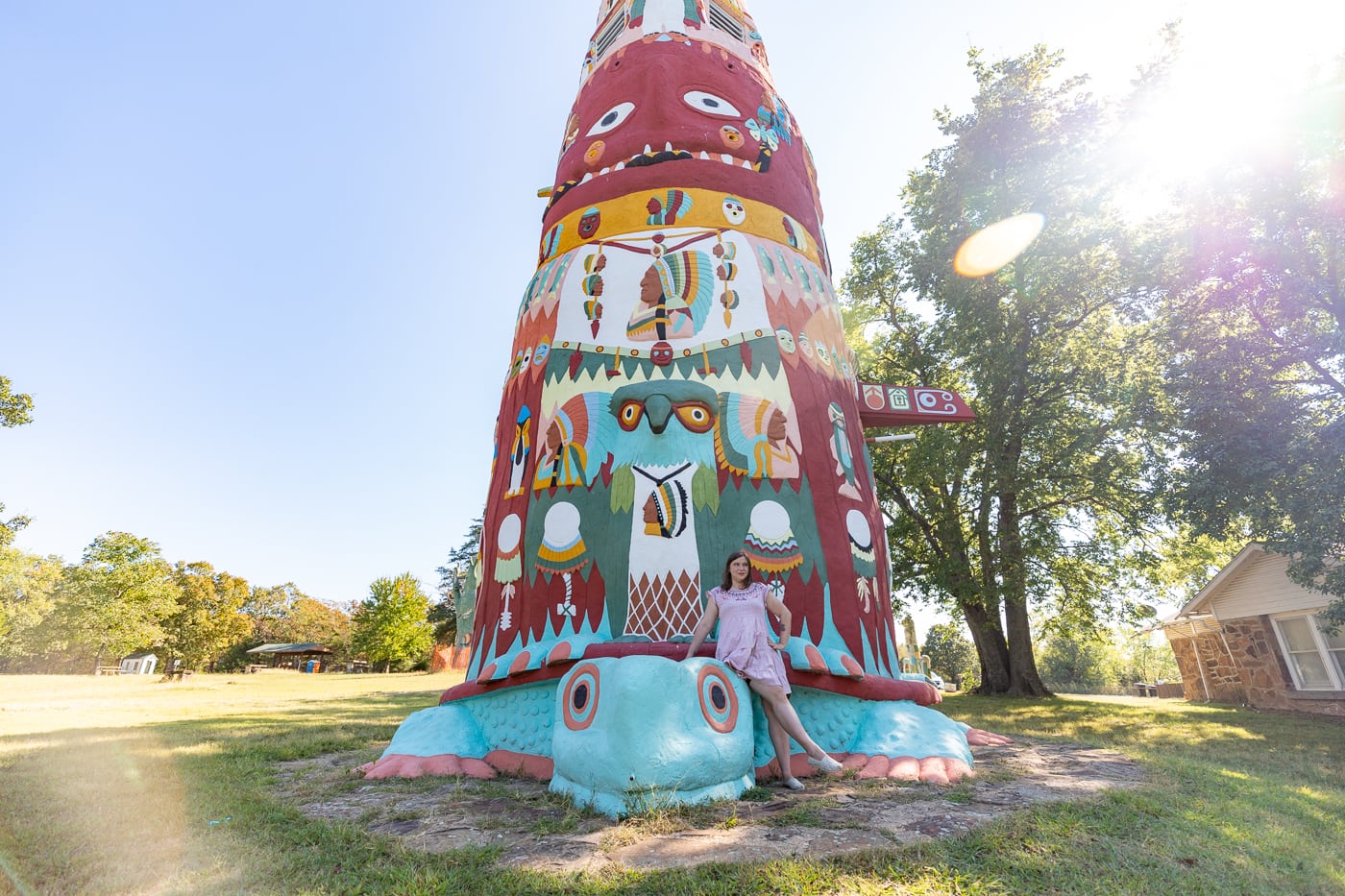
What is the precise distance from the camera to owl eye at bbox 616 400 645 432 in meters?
5.71

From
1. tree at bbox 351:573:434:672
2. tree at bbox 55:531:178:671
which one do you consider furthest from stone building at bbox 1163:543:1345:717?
tree at bbox 55:531:178:671

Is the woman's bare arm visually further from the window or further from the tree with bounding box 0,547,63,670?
the tree with bounding box 0,547,63,670

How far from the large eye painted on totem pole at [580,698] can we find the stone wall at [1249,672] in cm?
1468

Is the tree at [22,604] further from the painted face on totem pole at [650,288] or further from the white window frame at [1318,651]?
the white window frame at [1318,651]

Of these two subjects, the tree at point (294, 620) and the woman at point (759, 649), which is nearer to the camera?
the woman at point (759, 649)

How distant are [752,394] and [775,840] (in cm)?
366

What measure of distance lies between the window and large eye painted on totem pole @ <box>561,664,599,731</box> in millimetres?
14438

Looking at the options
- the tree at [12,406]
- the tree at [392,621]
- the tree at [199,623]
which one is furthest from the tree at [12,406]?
the tree at [199,623]

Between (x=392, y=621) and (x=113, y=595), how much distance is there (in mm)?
11635

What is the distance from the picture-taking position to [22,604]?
31438 mm

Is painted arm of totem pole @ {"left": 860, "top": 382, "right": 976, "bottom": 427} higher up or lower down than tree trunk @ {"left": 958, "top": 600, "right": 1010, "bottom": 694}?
higher up

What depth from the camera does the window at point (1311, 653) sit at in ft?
39.4

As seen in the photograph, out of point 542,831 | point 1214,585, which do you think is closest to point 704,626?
point 542,831

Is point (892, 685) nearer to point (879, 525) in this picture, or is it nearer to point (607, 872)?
point (879, 525)
